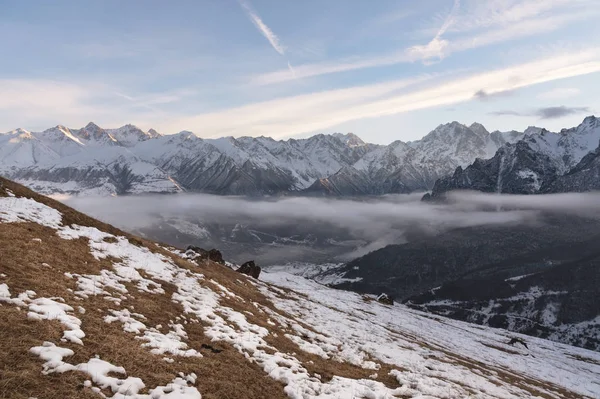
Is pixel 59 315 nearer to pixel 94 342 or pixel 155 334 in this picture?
pixel 94 342

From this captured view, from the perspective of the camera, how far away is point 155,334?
16.9 meters

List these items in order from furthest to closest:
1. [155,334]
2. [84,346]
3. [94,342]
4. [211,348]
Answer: [211,348]
[155,334]
[94,342]
[84,346]

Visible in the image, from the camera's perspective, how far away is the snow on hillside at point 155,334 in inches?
499

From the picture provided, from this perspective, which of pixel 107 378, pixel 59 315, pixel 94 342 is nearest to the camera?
pixel 107 378

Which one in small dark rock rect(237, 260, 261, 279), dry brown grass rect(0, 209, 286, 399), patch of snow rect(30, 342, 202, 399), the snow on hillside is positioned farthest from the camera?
small dark rock rect(237, 260, 261, 279)

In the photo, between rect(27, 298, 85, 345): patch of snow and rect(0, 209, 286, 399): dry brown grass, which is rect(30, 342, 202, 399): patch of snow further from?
rect(27, 298, 85, 345): patch of snow

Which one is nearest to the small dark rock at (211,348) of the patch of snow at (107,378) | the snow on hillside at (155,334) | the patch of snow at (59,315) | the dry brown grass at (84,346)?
the snow on hillside at (155,334)

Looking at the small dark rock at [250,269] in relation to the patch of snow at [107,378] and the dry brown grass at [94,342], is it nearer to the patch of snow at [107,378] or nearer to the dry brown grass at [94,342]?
the dry brown grass at [94,342]

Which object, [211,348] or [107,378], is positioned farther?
[211,348]

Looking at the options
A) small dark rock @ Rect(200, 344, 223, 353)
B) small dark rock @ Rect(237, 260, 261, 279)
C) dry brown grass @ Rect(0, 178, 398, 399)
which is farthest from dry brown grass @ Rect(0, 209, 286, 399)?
small dark rock @ Rect(237, 260, 261, 279)

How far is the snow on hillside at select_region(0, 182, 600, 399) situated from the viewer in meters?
12.7

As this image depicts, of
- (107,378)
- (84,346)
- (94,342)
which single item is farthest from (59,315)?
(107,378)

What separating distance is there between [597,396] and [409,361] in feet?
90.3

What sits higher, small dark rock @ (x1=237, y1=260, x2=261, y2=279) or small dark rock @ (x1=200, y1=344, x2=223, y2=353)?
small dark rock @ (x1=200, y1=344, x2=223, y2=353)
